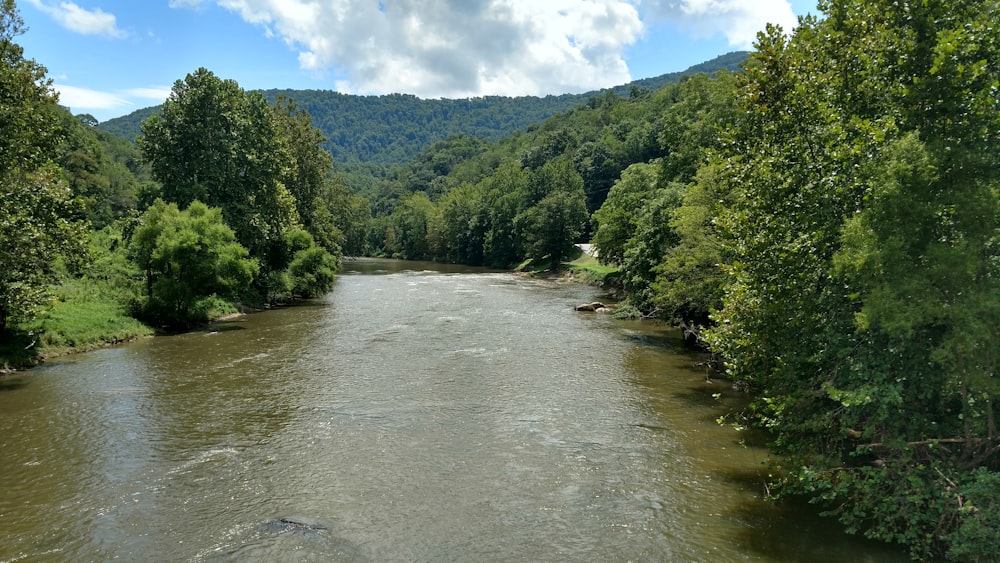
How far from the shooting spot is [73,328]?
30922 millimetres

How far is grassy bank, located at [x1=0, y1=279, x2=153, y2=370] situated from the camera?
1051 inches

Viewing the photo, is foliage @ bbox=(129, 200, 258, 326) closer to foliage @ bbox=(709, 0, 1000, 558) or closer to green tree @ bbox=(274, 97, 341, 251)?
green tree @ bbox=(274, 97, 341, 251)

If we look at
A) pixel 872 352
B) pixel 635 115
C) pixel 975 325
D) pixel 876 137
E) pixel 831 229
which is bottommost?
pixel 872 352

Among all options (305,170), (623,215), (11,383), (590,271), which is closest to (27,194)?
(11,383)

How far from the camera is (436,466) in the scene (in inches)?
621

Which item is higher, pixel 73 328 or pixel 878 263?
pixel 878 263

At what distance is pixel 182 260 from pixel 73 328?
7.01 m

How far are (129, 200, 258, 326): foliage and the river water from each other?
6635 millimetres

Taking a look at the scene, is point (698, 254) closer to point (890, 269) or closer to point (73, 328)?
point (890, 269)

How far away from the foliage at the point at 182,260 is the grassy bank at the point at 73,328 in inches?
84.2

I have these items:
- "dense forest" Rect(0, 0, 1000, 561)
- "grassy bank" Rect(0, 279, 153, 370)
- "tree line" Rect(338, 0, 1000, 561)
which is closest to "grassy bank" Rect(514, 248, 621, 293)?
"dense forest" Rect(0, 0, 1000, 561)

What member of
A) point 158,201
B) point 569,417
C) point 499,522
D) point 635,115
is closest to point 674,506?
point 499,522

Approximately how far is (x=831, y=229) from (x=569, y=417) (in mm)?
11032

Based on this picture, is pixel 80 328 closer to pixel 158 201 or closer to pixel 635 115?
pixel 158 201
